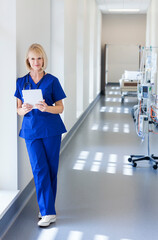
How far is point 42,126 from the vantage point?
3.21 m

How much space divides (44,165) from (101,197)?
104 centimetres

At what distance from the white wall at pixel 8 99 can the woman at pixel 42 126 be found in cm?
19

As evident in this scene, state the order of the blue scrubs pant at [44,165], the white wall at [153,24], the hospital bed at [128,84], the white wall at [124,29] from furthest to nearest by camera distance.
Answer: the white wall at [124,29] < the hospital bed at [128,84] < the white wall at [153,24] < the blue scrubs pant at [44,165]

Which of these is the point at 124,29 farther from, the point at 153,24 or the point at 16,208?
the point at 16,208

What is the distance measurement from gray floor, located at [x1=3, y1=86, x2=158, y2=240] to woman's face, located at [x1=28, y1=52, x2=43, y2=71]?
4.38 feet

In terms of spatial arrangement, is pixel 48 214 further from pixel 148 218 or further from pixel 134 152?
pixel 134 152

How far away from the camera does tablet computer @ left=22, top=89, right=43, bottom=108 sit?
304cm

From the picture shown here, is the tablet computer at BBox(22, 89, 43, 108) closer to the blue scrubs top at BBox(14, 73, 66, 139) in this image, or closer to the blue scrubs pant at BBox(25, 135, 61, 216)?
the blue scrubs top at BBox(14, 73, 66, 139)

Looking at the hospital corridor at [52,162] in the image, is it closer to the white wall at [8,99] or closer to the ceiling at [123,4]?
the white wall at [8,99]

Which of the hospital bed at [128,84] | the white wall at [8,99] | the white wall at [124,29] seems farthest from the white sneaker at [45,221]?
the white wall at [124,29]

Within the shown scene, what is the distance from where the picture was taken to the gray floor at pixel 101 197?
3.24 m

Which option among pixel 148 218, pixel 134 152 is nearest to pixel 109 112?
pixel 134 152

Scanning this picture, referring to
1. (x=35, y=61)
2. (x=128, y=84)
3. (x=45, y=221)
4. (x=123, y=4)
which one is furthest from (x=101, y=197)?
(x=123, y=4)

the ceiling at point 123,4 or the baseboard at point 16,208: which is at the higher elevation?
the ceiling at point 123,4
